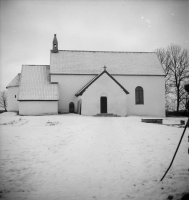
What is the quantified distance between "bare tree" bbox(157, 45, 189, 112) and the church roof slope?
5273 mm

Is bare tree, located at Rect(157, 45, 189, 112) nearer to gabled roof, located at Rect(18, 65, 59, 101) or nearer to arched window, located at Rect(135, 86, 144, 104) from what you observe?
arched window, located at Rect(135, 86, 144, 104)

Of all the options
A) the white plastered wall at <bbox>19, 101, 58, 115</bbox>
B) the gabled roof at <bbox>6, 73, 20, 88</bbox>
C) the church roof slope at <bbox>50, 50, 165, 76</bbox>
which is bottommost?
the white plastered wall at <bbox>19, 101, 58, 115</bbox>

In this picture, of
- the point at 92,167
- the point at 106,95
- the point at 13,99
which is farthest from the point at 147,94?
the point at 92,167

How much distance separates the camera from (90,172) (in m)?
6.92

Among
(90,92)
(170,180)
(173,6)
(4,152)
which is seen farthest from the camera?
(90,92)

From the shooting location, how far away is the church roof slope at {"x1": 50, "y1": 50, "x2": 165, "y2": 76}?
1204 inches

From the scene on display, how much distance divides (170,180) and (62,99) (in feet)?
81.1

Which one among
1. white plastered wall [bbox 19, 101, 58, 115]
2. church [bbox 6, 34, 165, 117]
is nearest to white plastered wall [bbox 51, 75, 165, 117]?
church [bbox 6, 34, 165, 117]

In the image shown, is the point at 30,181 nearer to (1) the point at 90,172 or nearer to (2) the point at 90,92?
(1) the point at 90,172

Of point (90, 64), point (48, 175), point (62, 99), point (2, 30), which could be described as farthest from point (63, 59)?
point (48, 175)

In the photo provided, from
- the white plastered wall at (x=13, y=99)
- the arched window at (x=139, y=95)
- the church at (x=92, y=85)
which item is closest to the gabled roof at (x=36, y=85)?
the church at (x=92, y=85)

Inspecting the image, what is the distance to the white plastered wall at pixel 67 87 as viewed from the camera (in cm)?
2975

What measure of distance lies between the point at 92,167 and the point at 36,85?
23530mm

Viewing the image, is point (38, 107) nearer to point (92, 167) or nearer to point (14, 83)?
point (14, 83)
